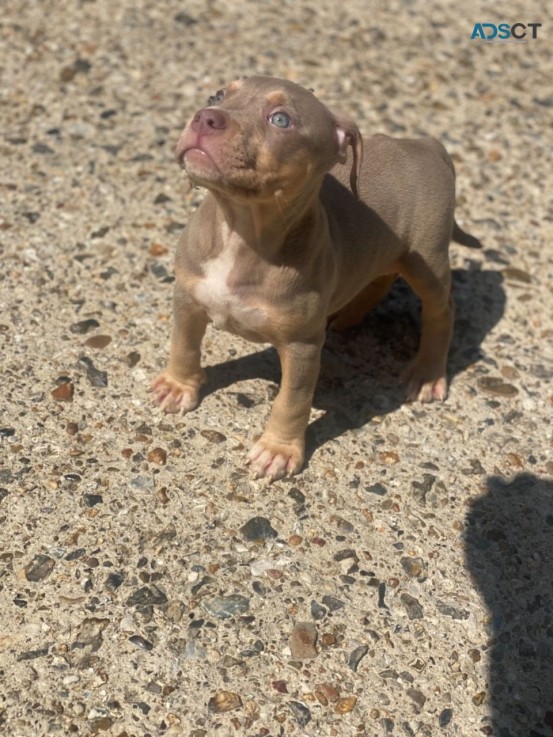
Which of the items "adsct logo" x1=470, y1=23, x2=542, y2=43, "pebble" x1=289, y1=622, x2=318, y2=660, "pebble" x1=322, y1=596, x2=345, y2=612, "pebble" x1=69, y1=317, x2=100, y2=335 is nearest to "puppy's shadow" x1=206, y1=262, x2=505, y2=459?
"pebble" x1=69, y1=317, x2=100, y2=335

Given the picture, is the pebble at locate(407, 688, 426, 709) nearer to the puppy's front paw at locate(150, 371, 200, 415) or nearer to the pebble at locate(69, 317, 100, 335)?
the puppy's front paw at locate(150, 371, 200, 415)

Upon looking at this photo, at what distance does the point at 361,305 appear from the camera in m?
4.98

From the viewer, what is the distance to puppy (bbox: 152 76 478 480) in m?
3.30

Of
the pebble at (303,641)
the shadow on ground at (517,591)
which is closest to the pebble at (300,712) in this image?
the pebble at (303,641)

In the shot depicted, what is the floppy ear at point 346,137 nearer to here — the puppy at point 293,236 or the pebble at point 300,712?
the puppy at point 293,236

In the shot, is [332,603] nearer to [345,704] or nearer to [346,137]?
[345,704]

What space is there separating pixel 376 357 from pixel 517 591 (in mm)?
1471

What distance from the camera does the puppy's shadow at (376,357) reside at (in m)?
4.58

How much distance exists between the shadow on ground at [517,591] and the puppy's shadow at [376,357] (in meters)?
0.72

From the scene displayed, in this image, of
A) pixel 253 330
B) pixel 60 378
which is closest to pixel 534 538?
pixel 253 330

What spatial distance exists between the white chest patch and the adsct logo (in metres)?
4.45

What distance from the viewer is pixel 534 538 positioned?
4.15m

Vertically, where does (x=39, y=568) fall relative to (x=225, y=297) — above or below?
below

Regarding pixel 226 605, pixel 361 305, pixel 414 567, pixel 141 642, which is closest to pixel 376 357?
pixel 361 305
